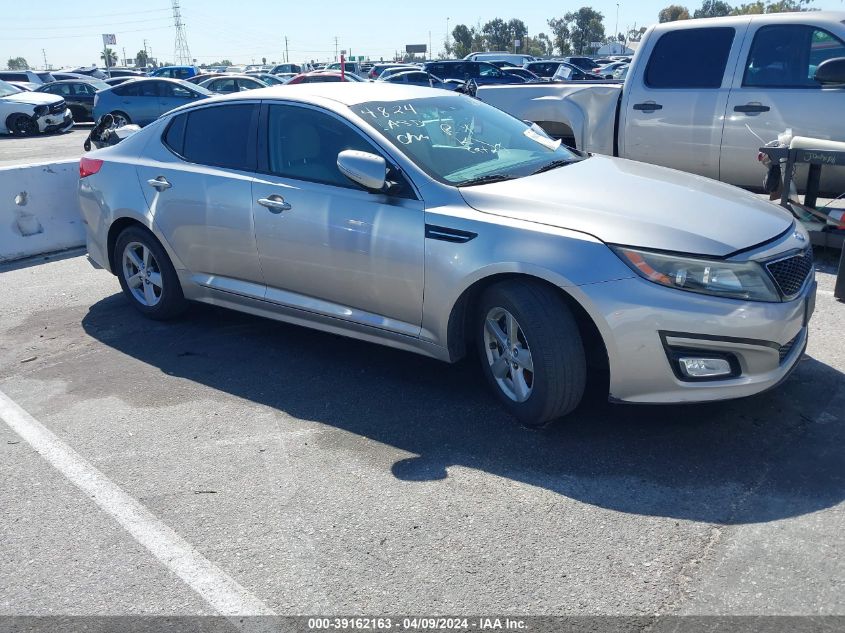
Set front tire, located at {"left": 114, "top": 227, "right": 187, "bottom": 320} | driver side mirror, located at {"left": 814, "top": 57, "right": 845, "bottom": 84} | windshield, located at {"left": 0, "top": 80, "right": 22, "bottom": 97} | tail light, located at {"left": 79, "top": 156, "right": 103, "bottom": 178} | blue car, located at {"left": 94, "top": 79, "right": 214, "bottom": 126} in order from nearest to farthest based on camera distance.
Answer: front tire, located at {"left": 114, "top": 227, "right": 187, "bottom": 320} < tail light, located at {"left": 79, "top": 156, "right": 103, "bottom": 178} < driver side mirror, located at {"left": 814, "top": 57, "right": 845, "bottom": 84} < blue car, located at {"left": 94, "top": 79, "right": 214, "bottom": 126} < windshield, located at {"left": 0, "top": 80, "right": 22, "bottom": 97}

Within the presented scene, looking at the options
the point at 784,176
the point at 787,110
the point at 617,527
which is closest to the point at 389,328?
the point at 617,527

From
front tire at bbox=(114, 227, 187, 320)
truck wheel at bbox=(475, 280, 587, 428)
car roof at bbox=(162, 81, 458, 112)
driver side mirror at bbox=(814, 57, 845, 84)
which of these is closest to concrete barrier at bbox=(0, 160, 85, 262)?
front tire at bbox=(114, 227, 187, 320)

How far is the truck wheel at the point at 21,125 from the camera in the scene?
2273 centimetres

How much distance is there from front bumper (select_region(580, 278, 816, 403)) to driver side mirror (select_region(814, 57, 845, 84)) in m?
3.69

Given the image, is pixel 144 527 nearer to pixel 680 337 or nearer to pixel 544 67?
pixel 680 337

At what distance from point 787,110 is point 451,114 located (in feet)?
12.1

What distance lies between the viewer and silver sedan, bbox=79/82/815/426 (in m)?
3.76

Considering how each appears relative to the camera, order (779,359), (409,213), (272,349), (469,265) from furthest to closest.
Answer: (272,349), (409,213), (469,265), (779,359)

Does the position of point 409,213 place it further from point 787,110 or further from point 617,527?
point 787,110

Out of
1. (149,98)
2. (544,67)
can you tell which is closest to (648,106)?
(149,98)

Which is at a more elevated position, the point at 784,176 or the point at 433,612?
the point at 784,176

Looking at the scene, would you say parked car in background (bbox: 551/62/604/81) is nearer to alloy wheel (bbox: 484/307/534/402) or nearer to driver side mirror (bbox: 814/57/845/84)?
driver side mirror (bbox: 814/57/845/84)

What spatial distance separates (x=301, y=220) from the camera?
486 centimetres

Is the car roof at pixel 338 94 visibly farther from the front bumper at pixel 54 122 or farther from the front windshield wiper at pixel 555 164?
the front bumper at pixel 54 122
